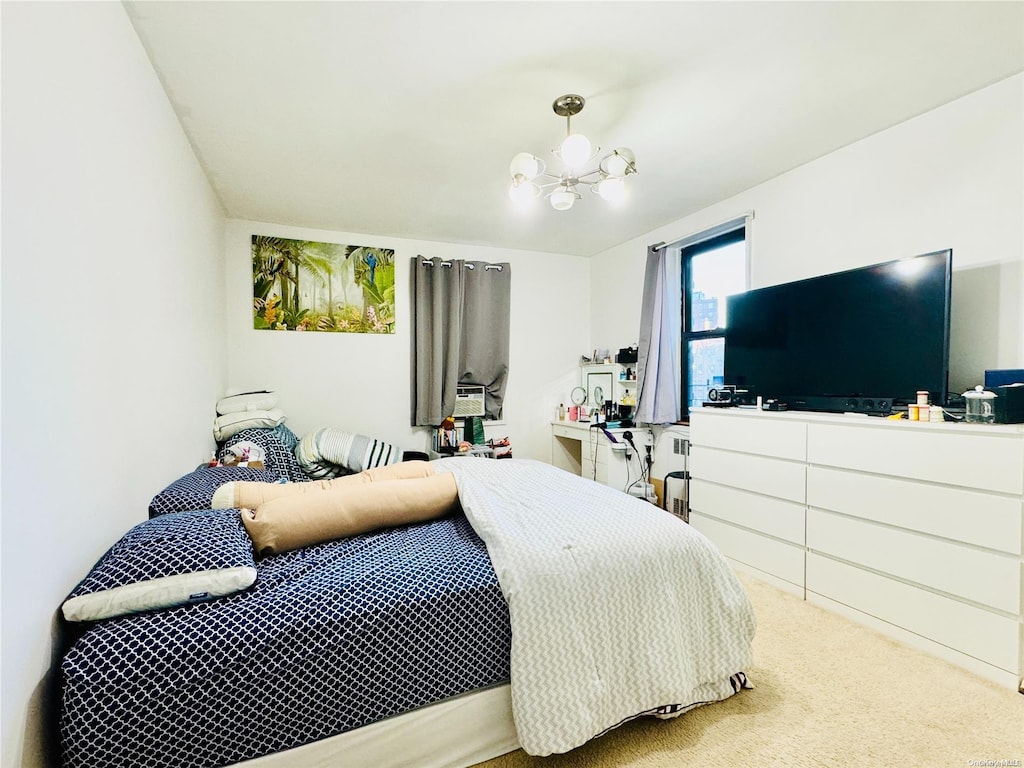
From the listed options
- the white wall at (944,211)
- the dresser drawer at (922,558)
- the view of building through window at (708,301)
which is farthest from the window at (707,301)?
the dresser drawer at (922,558)

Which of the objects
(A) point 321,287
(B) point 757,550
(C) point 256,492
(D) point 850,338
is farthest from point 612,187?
(A) point 321,287

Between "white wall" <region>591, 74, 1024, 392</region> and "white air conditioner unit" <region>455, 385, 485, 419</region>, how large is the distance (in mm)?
2678

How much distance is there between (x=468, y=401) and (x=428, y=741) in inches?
128

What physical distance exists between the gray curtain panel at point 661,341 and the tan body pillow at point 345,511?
8.07 ft

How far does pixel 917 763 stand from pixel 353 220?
13.9 feet

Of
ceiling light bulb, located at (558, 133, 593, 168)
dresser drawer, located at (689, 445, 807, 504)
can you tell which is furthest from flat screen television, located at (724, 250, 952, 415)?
ceiling light bulb, located at (558, 133, 593, 168)

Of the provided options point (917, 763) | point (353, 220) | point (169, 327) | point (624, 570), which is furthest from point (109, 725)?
point (353, 220)

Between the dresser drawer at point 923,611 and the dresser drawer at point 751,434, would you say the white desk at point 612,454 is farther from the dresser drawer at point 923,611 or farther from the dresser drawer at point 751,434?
the dresser drawer at point 923,611

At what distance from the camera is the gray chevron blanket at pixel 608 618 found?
130 cm

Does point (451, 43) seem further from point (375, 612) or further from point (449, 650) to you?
point (449, 650)

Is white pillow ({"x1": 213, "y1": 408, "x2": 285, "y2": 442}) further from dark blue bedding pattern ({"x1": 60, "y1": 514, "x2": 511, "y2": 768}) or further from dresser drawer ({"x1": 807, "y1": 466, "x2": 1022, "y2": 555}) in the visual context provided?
dresser drawer ({"x1": 807, "y1": 466, "x2": 1022, "y2": 555})

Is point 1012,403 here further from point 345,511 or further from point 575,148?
point 345,511

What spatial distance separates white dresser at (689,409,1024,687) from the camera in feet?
5.63

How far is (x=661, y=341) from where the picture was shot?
3.83 m
